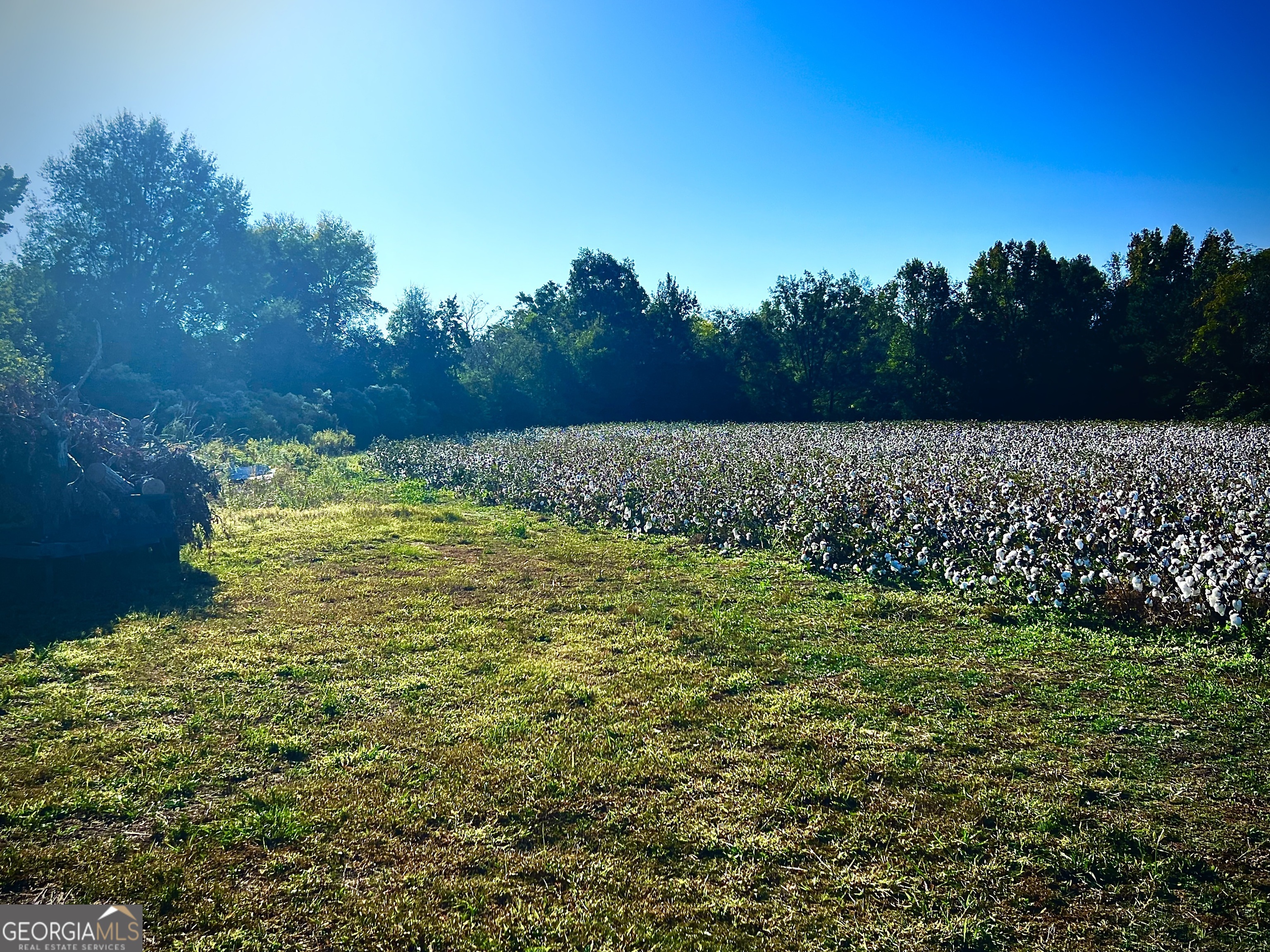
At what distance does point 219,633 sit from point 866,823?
5749 millimetres

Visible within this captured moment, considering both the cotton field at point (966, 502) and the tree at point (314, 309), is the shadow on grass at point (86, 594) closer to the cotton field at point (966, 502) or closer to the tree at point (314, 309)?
the cotton field at point (966, 502)

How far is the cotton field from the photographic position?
21.4 feet

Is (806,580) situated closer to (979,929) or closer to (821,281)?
(979,929)

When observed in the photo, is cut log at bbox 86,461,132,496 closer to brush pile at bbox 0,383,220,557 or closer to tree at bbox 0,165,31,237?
brush pile at bbox 0,383,220,557

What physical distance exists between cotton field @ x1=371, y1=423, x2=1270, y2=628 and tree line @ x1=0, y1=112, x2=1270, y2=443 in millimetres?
14211

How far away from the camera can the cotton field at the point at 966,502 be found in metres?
6.52

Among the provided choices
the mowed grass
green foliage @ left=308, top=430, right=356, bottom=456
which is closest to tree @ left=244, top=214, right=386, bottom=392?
green foliage @ left=308, top=430, right=356, bottom=456

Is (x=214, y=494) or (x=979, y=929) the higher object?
(x=214, y=494)

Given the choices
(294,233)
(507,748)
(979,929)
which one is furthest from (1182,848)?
(294,233)

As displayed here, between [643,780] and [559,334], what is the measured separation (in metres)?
44.0

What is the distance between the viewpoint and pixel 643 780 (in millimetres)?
3746

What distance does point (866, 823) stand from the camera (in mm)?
3328

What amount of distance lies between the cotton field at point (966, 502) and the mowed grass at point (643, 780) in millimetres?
869

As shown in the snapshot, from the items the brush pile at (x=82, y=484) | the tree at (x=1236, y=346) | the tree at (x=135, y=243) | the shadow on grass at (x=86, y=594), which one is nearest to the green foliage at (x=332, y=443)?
the tree at (x=135, y=243)
